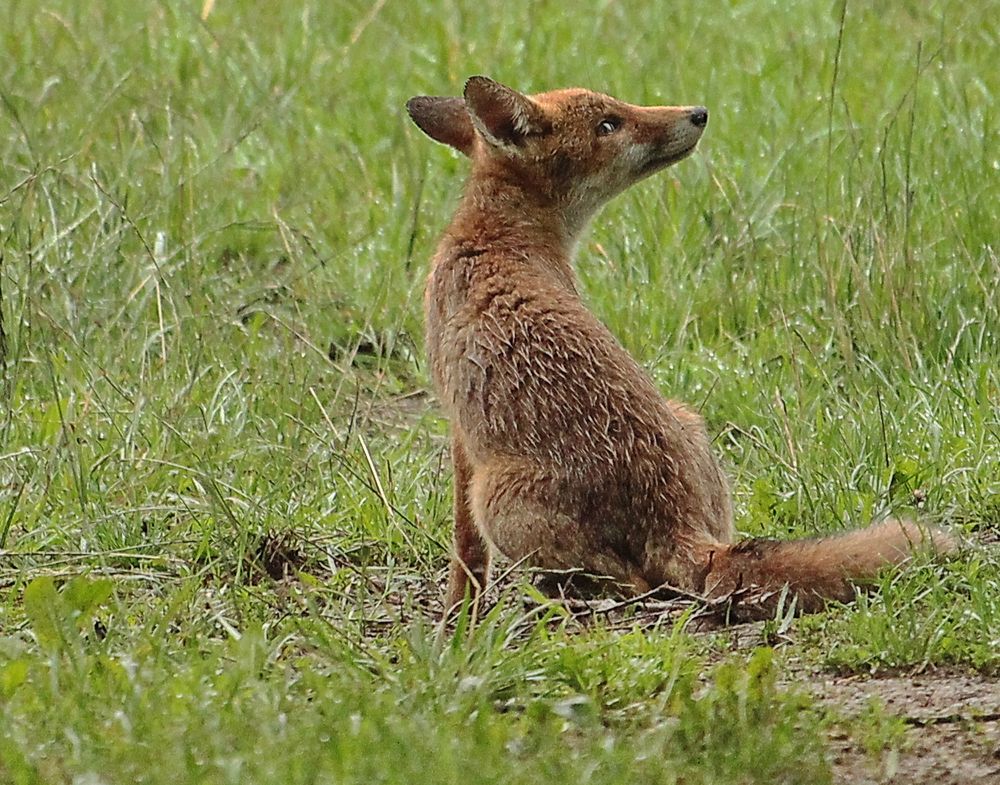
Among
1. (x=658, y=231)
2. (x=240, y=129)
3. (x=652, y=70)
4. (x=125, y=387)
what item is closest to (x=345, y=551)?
(x=125, y=387)

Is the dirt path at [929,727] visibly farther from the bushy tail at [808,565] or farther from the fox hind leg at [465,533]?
the fox hind leg at [465,533]

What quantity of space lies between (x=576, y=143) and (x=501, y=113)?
0.26m

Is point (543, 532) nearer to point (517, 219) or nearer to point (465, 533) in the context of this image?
point (465, 533)

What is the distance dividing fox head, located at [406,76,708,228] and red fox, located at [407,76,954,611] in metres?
0.03

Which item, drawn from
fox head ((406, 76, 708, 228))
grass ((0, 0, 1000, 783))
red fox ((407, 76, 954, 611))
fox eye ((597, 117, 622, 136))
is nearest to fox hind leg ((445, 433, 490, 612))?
red fox ((407, 76, 954, 611))

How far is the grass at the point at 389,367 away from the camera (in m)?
3.79

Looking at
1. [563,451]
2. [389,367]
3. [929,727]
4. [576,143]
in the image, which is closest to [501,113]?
[576,143]

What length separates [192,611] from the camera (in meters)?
4.63

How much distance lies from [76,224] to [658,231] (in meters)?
2.30

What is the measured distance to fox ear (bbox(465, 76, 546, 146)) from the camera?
17.9ft

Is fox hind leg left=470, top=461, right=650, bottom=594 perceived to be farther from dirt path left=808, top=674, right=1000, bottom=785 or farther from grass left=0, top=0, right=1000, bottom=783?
dirt path left=808, top=674, right=1000, bottom=785

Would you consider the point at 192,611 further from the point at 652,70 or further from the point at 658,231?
the point at 652,70

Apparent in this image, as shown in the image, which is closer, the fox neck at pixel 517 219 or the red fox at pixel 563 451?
the red fox at pixel 563 451

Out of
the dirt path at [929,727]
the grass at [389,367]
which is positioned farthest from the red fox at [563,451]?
the dirt path at [929,727]
